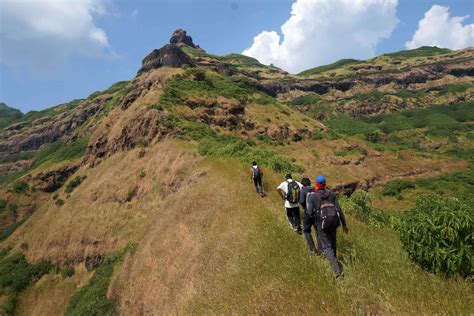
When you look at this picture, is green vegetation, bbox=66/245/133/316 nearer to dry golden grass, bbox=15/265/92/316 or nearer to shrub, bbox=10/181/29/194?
dry golden grass, bbox=15/265/92/316

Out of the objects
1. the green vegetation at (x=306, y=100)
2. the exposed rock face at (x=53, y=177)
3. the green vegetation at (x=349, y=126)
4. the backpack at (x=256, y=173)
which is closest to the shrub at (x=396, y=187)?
the backpack at (x=256, y=173)

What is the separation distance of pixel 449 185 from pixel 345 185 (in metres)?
16.9

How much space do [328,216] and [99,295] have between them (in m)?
24.0

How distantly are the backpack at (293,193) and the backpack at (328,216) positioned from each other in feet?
12.7

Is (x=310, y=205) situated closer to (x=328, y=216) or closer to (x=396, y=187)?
(x=328, y=216)

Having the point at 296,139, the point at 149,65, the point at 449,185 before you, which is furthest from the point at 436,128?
A: the point at 149,65

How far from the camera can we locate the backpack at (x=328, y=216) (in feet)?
25.6

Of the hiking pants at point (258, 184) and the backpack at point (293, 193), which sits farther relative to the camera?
the hiking pants at point (258, 184)

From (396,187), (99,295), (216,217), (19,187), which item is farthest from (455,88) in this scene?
(99,295)

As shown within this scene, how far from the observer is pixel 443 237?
7031 mm

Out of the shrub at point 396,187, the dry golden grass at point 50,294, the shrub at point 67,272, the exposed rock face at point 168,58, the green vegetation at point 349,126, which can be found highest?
the exposed rock face at point 168,58

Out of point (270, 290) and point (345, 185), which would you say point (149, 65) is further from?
point (270, 290)

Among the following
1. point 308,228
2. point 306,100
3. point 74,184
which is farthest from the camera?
point 306,100

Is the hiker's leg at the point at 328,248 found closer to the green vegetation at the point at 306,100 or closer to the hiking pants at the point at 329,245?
the hiking pants at the point at 329,245
